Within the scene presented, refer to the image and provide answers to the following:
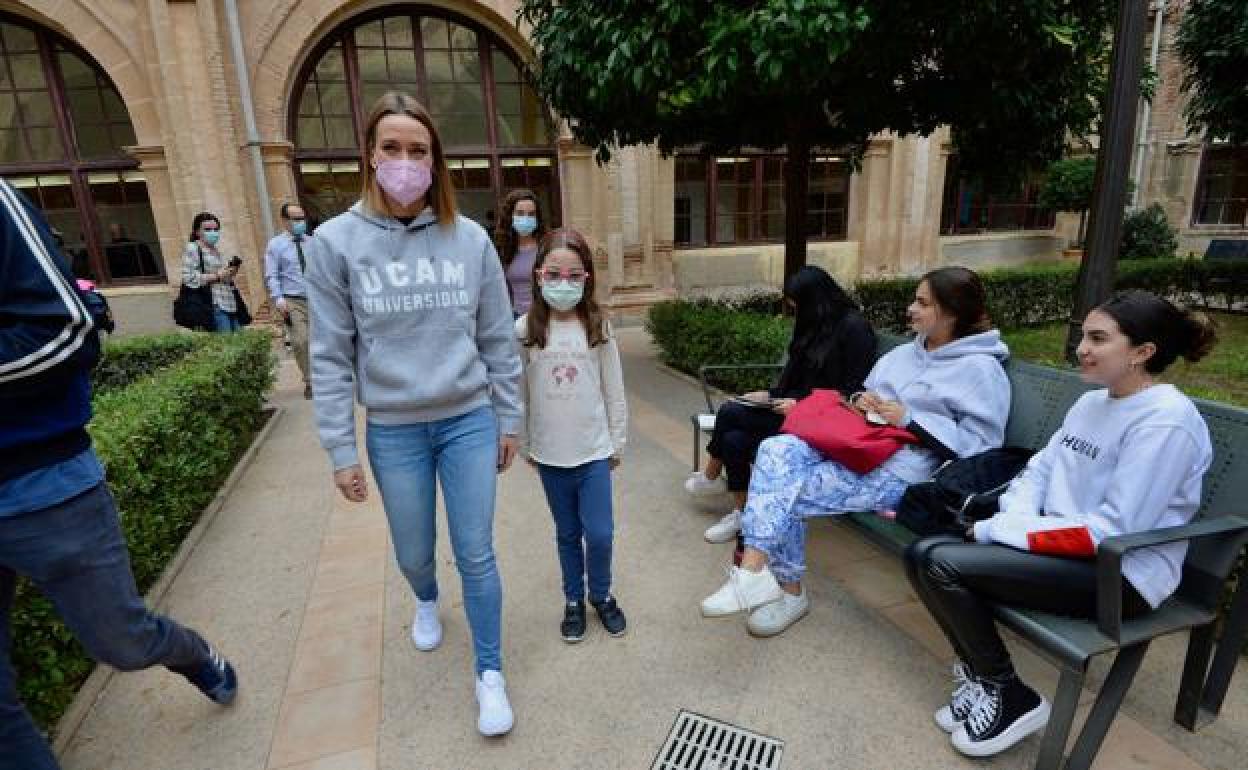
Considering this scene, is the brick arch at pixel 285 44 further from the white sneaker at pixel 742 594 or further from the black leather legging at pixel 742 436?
the white sneaker at pixel 742 594

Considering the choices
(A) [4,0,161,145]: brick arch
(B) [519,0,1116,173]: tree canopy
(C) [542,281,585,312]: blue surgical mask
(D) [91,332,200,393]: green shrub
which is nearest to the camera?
Result: (C) [542,281,585,312]: blue surgical mask

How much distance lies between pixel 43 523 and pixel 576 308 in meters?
1.69

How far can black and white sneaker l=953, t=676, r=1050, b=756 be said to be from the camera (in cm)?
197

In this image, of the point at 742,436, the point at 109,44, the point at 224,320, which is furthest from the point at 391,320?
the point at 109,44

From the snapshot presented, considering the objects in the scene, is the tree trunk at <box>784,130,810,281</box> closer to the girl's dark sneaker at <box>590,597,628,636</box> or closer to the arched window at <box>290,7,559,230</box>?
the girl's dark sneaker at <box>590,597,628,636</box>

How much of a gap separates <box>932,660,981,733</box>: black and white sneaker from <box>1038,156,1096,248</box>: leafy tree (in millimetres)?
13548

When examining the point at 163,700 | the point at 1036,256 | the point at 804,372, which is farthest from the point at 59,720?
the point at 1036,256

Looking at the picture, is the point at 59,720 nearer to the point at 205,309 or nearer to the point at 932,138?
the point at 205,309

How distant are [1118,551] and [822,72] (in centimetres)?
321

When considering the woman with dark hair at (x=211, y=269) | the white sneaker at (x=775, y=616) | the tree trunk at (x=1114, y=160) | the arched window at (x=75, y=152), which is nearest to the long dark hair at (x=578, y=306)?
the white sneaker at (x=775, y=616)

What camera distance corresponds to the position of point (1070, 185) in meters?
12.5

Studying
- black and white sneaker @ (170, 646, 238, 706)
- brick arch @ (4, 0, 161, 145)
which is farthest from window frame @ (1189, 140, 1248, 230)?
brick arch @ (4, 0, 161, 145)

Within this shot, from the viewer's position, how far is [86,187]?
32.1ft

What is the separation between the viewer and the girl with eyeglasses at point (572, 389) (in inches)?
93.8
